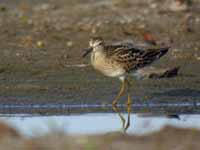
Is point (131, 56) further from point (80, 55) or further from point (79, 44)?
point (79, 44)

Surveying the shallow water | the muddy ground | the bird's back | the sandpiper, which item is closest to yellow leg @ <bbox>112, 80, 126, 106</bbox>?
the sandpiper

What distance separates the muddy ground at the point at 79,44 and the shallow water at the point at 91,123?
1.05 m

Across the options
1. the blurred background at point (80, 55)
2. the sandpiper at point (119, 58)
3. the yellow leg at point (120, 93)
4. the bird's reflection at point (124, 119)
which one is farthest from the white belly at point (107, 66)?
the bird's reflection at point (124, 119)

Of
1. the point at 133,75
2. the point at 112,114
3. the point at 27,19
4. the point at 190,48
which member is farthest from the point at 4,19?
the point at 112,114

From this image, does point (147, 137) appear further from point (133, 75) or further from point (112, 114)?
point (133, 75)

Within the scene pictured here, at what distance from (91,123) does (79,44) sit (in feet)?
17.0

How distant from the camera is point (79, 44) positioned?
15602 millimetres

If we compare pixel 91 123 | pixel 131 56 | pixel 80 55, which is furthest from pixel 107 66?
pixel 80 55

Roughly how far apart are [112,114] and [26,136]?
7.65 ft

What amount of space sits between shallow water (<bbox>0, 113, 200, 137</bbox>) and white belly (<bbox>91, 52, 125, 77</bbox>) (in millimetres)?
1070

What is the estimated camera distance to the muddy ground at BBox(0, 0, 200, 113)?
41.4 feet

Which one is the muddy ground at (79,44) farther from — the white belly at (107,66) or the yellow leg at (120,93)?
the white belly at (107,66)

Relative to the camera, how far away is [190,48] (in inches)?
602

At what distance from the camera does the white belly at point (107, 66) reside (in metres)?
12.4
